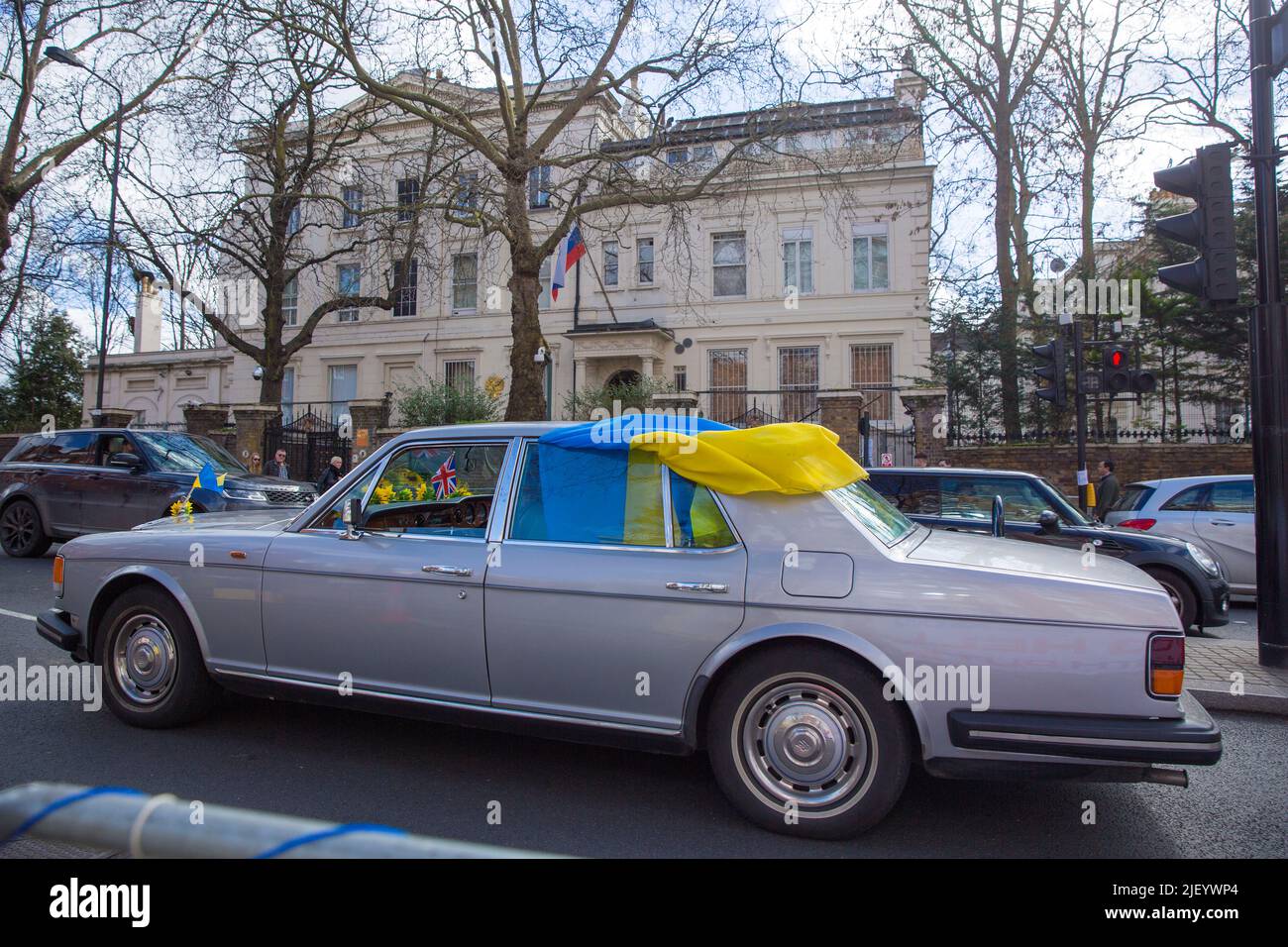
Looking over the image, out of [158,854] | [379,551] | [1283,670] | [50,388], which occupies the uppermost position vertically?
[50,388]

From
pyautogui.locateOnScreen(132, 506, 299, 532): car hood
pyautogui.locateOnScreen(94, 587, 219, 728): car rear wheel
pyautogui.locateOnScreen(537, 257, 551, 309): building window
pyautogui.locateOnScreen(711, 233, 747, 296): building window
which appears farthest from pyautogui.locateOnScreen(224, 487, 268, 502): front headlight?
pyautogui.locateOnScreen(711, 233, 747, 296): building window

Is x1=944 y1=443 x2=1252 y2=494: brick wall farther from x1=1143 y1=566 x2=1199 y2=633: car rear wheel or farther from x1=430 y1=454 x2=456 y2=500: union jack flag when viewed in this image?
x1=430 y1=454 x2=456 y2=500: union jack flag

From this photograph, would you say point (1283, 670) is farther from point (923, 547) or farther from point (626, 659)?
point (626, 659)

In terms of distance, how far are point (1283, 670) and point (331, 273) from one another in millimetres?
32301

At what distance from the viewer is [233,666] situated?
170 inches

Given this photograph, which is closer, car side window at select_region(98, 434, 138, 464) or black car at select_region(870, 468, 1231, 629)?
black car at select_region(870, 468, 1231, 629)

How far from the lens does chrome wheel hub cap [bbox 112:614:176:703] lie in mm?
4520

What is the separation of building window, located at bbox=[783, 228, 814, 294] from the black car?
785 inches

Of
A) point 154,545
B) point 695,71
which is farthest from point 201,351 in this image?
point 154,545

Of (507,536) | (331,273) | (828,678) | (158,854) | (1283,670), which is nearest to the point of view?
(158,854)

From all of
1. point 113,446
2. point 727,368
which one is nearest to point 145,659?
point 113,446

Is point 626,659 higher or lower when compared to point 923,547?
lower

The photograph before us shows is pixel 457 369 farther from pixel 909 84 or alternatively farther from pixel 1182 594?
pixel 1182 594

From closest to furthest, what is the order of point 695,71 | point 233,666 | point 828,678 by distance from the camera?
point 828,678 < point 233,666 < point 695,71
